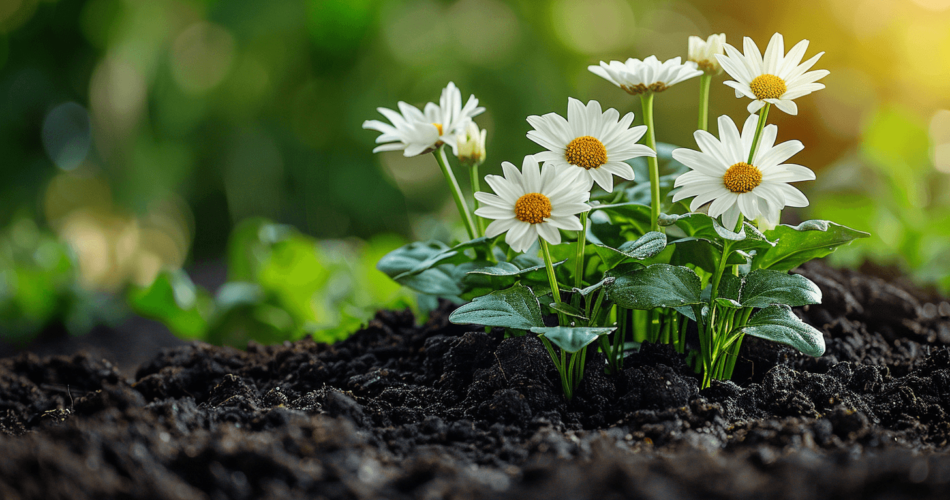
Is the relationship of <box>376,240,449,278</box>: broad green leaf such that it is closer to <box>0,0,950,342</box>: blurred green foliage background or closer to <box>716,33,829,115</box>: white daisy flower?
<box>716,33,829,115</box>: white daisy flower

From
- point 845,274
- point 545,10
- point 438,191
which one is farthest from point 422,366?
point 545,10

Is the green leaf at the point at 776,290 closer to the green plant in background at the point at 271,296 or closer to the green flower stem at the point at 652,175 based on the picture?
the green flower stem at the point at 652,175

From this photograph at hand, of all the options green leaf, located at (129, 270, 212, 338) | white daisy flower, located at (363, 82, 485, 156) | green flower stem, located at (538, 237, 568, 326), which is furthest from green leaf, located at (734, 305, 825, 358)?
green leaf, located at (129, 270, 212, 338)

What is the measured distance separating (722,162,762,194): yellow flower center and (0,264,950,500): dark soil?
28cm

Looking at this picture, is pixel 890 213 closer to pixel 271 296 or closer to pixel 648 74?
pixel 648 74

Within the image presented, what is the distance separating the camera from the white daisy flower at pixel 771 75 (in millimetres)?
810

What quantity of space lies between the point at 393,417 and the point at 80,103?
9.21 feet

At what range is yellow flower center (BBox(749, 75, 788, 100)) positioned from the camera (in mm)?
814

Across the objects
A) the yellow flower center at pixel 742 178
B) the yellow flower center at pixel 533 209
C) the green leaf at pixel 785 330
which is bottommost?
the green leaf at pixel 785 330

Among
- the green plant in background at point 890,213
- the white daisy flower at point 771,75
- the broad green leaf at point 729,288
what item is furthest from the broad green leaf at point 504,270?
the green plant in background at point 890,213

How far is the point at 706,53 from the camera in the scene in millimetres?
932

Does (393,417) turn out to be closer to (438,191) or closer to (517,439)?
(517,439)

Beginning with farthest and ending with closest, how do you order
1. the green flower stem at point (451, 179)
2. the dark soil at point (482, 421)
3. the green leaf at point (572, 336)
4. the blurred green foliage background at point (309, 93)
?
the blurred green foliage background at point (309, 93), the green flower stem at point (451, 179), the green leaf at point (572, 336), the dark soil at point (482, 421)

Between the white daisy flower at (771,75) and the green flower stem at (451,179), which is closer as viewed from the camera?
the white daisy flower at (771,75)
